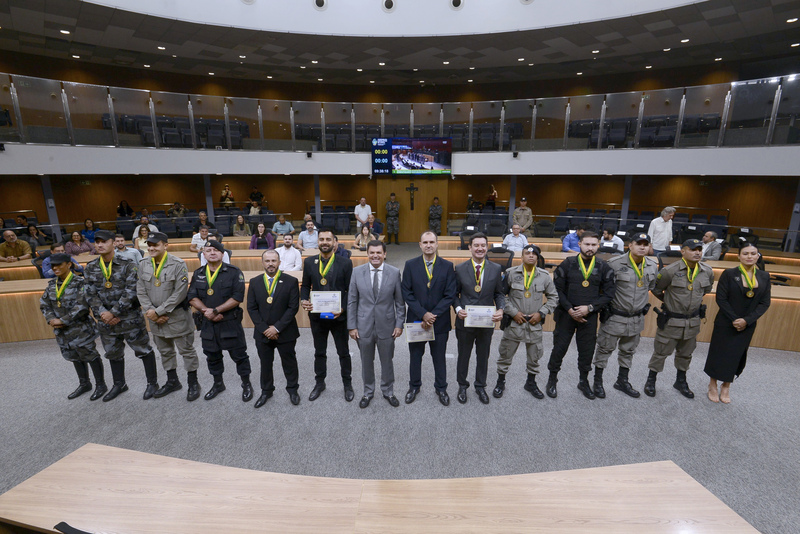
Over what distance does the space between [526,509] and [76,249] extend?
994 centimetres

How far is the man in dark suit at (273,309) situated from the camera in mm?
3760

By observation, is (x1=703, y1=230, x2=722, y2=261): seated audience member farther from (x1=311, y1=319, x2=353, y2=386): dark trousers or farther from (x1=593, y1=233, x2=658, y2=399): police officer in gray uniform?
(x1=311, y1=319, x2=353, y2=386): dark trousers

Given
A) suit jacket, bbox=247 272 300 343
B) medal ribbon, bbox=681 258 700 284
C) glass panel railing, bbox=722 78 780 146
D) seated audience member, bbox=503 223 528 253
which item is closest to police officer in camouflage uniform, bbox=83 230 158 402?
suit jacket, bbox=247 272 300 343

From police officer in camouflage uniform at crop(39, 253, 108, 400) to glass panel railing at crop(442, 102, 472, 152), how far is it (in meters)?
10.3

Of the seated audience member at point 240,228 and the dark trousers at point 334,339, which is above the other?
the seated audience member at point 240,228

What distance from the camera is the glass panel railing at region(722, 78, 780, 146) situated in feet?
27.1

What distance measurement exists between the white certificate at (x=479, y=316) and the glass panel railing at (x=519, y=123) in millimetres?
8917

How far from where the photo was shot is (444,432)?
3.49m

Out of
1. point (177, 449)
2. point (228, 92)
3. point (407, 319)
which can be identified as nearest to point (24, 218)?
point (228, 92)

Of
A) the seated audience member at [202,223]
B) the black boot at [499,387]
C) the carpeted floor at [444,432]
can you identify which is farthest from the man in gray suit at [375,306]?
the seated audience member at [202,223]

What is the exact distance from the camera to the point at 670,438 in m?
3.40

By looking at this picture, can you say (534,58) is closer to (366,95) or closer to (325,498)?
(366,95)

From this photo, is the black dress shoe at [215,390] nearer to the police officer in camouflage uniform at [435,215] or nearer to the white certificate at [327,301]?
the white certificate at [327,301]

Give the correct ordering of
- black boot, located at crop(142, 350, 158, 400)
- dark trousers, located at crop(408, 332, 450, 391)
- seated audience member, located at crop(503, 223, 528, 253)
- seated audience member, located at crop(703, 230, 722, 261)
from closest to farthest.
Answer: dark trousers, located at crop(408, 332, 450, 391)
black boot, located at crop(142, 350, 158, 400)
seated audience member, located at crop(703, 230, 722, 261)
seated audience member, located at crop(503, 223, 528, 253)
